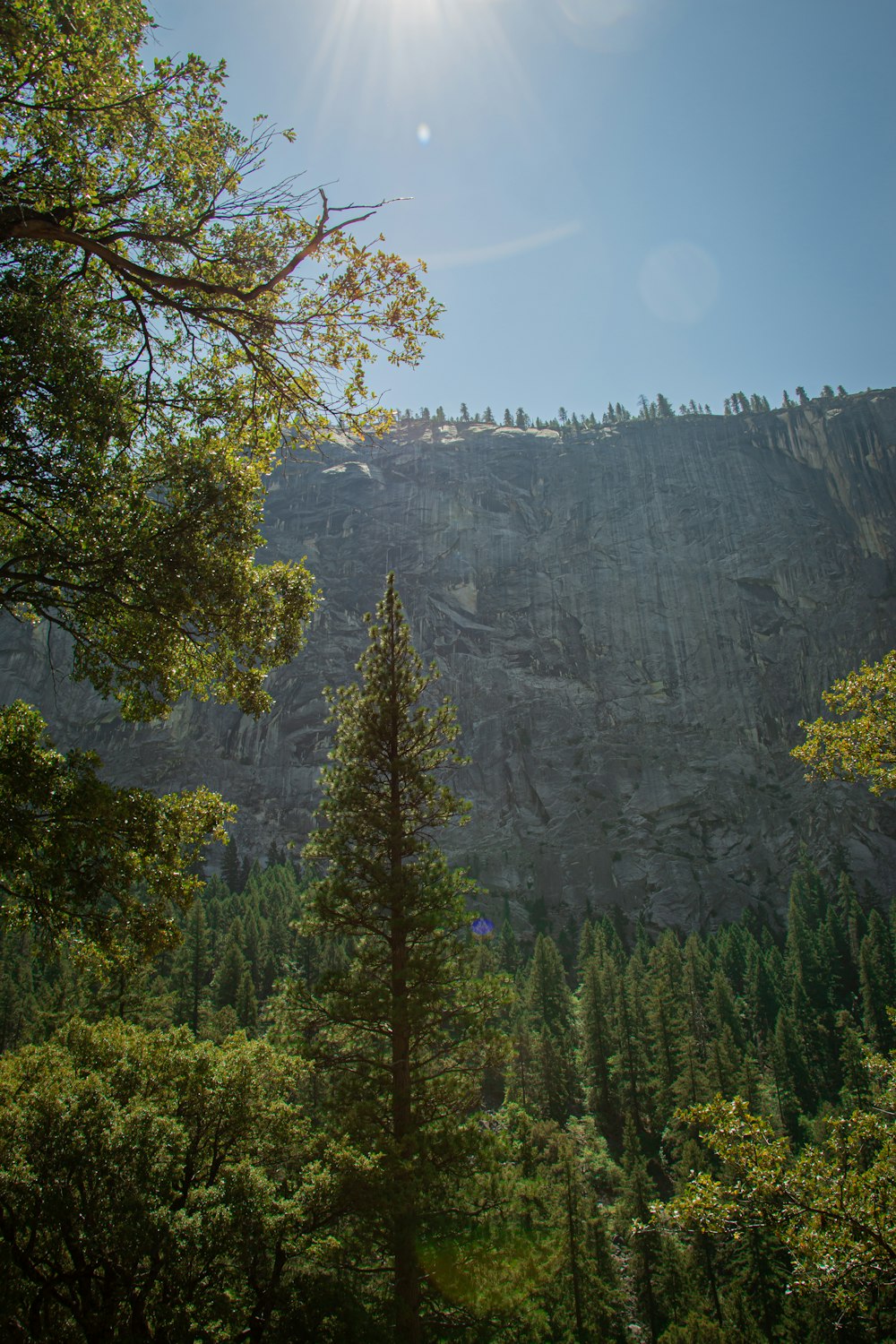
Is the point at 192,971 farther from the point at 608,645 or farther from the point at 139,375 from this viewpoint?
the point at 608,645

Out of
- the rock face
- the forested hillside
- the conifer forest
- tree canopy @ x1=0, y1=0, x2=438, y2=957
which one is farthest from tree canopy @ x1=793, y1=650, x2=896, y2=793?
the rock face

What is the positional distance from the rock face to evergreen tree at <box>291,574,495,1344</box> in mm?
78470

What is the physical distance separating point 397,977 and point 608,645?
105455mm

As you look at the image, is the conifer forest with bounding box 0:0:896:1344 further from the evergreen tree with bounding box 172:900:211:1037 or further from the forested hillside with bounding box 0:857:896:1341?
the evergreen tree with bounding box 172:900:211:1037

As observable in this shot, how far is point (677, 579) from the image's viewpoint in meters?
117

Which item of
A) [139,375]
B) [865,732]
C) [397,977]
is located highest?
[139,375]

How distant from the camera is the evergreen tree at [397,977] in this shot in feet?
35.9

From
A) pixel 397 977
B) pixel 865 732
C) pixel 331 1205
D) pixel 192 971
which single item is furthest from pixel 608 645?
pixel 865 732

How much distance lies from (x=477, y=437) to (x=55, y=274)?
13922 cm

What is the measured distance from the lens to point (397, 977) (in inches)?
468

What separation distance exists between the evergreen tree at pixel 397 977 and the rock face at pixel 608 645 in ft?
257

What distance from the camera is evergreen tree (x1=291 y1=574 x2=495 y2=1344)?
1095 centimetres

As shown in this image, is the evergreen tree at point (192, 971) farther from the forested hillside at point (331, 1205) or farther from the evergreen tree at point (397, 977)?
the evergreen tree at point (397, 977)

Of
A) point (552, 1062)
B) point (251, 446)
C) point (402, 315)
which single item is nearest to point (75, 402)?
point (251, 446)
